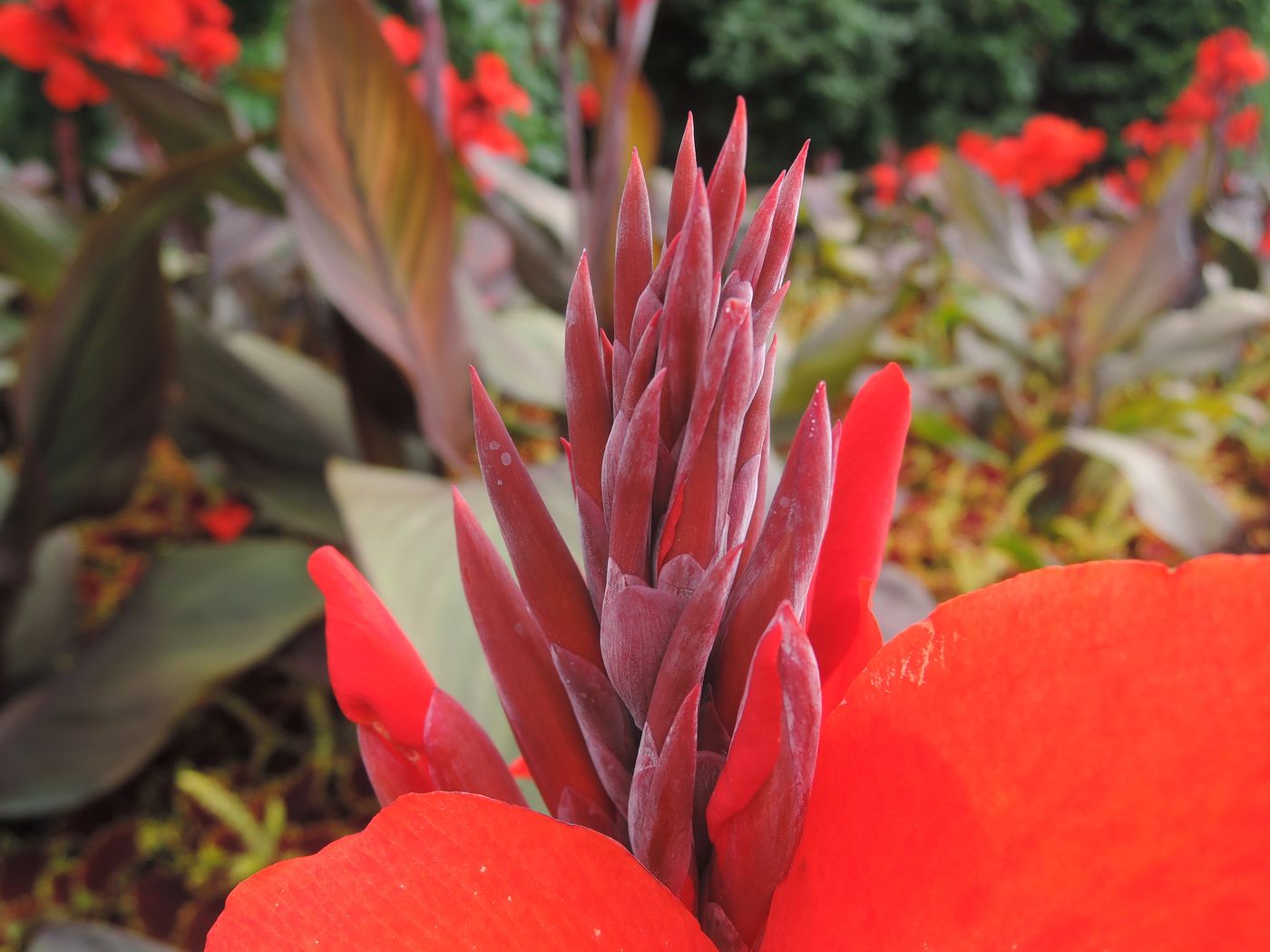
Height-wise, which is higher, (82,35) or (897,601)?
(82,35)

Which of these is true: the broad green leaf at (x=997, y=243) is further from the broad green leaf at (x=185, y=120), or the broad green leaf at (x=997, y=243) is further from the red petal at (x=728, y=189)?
the red petal at (x=728, y=189)

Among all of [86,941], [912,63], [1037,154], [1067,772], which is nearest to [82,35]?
[86,941]

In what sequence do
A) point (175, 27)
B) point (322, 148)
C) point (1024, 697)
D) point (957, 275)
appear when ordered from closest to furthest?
point (1024, 697) < point (322, 148) < point (175, 27) < point (957, 275)

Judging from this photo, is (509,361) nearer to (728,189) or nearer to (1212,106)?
(728,189)

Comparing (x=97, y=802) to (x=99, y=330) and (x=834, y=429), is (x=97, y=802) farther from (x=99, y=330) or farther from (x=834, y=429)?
(x=834, y=429)

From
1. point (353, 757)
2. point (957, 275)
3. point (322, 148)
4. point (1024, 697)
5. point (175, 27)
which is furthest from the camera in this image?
point (957, 275)

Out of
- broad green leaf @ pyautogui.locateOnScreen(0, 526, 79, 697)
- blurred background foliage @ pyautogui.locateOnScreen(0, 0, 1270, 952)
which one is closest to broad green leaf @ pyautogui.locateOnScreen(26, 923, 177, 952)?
blurred background foliage @ pyautogui.locateOnScreen(0, 0, 1270, 952)

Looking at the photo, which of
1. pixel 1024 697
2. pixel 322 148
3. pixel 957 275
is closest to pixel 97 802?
pixel 322 148
